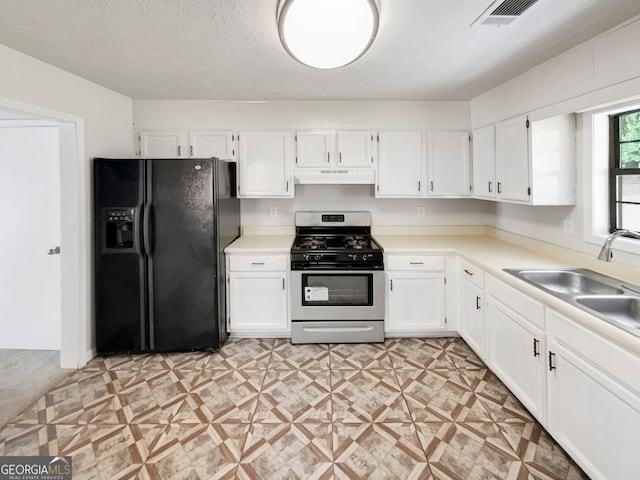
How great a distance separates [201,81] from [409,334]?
9.42 feet

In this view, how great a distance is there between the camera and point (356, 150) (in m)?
3.26

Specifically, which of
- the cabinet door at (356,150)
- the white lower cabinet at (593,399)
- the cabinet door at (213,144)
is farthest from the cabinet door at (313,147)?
the white lower cabinet at (593,399)

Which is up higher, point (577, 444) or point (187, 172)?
point (187, 172)

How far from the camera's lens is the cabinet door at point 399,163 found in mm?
3260

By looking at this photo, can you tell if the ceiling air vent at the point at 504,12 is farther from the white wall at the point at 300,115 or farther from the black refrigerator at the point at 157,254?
the black refrigerator at the point at 157,254

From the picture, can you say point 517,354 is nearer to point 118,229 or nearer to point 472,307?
point 472,307

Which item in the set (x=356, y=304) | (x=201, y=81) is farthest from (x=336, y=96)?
(x=356, y=304)

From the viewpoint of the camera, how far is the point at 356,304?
2.94 metres

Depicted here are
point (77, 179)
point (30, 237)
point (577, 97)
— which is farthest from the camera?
point (30, 237)

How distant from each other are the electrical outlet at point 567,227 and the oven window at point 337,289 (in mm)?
1500

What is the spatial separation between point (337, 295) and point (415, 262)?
0.77 metres

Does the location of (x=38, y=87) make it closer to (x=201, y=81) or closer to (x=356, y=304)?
(x=201, y=81)

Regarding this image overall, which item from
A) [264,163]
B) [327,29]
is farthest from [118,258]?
[327,29]

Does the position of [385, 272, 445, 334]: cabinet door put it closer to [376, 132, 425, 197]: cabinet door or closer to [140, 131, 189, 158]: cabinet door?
[376, 132, 425, 197]: cabinet door
